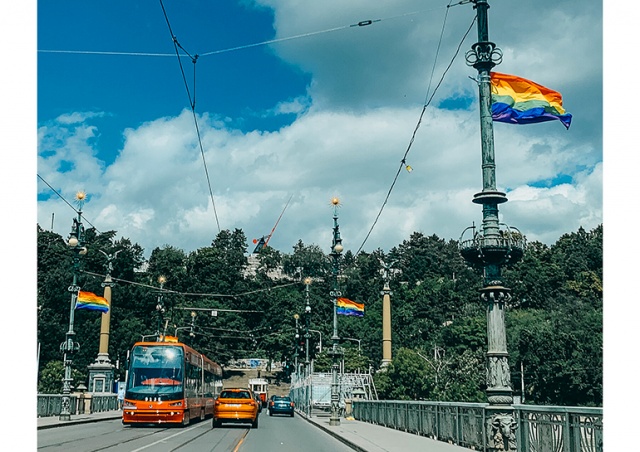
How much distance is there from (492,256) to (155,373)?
21.0 meters

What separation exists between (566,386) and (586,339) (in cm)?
587

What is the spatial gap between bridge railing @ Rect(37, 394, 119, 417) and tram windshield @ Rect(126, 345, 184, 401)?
21.1 feet

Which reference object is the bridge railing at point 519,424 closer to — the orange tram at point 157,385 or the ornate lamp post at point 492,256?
the ornate lamp post at point 492,256

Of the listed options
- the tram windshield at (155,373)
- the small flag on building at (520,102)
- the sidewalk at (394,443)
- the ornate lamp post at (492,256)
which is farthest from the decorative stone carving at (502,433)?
the tram windshield at (155,373)

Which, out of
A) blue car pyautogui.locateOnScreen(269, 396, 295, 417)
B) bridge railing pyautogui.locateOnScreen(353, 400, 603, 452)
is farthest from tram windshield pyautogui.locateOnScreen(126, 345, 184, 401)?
blue car pyautogui.locateOnScreen(269, 396, 295, 417)

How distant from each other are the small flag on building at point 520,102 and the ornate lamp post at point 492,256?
2.38 ft

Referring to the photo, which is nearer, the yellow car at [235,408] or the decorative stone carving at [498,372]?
the decorative stone carving at [498,372]

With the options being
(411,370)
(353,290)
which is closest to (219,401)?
(411,370)

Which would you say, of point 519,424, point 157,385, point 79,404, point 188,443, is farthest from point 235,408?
point 519,424

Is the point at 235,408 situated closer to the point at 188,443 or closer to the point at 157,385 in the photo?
the point at 157,385

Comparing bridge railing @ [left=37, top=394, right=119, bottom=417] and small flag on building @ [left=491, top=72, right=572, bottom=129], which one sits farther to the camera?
bridge railing @ [left=37, top=394, right=119, bottom=417]

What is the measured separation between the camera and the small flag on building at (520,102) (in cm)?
1356

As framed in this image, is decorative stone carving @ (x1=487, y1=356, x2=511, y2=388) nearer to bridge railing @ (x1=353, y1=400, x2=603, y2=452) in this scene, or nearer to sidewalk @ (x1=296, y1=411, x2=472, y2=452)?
bridge railing @ (x1=353, y1=400, x2=603, y2=452)

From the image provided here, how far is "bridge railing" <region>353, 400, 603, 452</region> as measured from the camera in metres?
11.7
